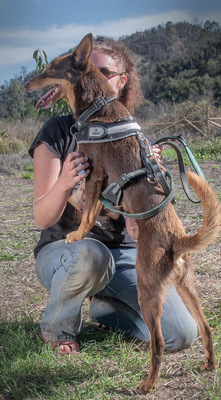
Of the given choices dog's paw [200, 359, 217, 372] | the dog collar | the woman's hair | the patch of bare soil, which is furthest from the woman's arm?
dog's paw [200, 359, 217, 372]

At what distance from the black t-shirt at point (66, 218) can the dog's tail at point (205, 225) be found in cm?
88

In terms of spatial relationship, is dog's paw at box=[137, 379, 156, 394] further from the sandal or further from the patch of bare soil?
the sandal

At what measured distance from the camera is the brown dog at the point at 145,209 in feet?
6.36

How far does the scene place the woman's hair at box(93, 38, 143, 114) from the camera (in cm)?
265

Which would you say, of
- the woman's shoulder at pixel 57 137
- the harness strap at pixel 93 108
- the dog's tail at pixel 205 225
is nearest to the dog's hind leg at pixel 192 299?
the dog's tail at pixel 205 225

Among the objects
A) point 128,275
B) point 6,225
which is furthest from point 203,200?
point 6,225

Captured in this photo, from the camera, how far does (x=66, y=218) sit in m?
2.70

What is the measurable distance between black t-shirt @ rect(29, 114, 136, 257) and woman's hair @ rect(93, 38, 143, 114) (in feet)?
1.46

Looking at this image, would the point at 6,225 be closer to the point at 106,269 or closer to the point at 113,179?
the point at 106,269

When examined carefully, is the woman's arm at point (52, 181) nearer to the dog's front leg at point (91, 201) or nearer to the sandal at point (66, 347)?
the dog's front leg at point (91, 201)

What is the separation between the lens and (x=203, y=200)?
1934 millimetres

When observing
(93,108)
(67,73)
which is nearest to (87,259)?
(93,108)

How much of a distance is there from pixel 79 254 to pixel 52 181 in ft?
1.68

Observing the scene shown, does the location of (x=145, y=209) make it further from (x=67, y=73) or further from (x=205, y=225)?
(x=67, y=73)
